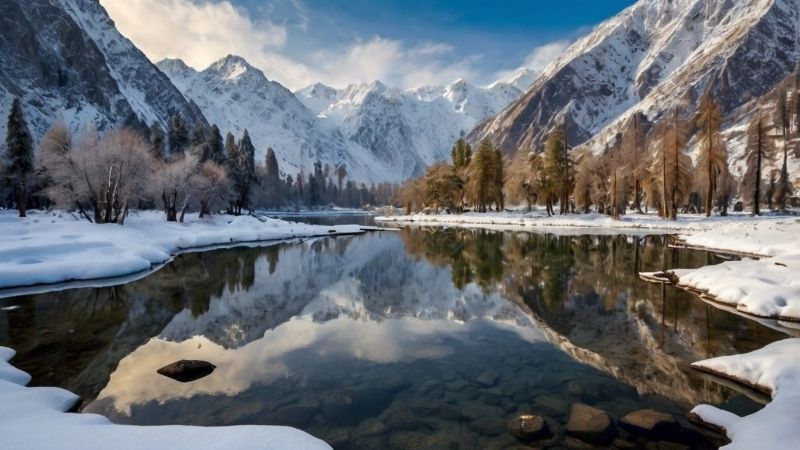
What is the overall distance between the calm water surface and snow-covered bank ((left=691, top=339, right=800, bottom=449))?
52 cm

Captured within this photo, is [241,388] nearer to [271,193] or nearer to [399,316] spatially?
[399,316]

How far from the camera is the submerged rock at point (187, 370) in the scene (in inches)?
422

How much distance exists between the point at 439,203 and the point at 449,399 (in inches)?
3257

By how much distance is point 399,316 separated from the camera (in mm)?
16750

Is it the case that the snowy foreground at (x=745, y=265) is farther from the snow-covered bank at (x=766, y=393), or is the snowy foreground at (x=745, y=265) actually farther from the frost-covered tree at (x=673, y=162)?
the snow-covered bank at (x=766, y=393)

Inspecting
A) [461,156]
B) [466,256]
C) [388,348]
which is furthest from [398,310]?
[461,156]

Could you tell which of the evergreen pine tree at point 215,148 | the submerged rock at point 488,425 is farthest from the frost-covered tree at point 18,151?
the submerged rock at point 488,425

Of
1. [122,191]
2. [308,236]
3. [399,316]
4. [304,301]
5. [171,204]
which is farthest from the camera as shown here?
[171,204]

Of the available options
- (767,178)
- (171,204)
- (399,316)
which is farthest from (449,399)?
(767,178)

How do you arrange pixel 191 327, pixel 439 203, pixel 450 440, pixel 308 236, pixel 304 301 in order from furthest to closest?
pixel 439 203
pixel 308 236
pixel 304 301
pixel 191 327
pixel 450 440

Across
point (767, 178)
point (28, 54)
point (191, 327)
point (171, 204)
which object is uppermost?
point (28, 54)

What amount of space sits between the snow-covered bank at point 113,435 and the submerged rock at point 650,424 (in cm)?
557

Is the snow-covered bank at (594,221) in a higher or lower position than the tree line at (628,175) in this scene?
lower

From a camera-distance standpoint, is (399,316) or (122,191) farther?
(122,191)
